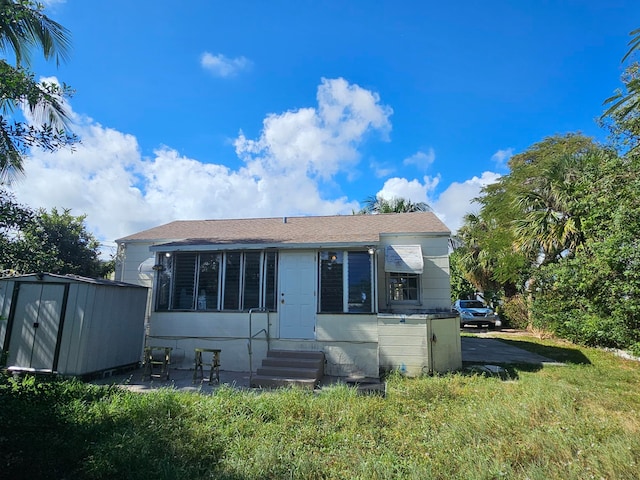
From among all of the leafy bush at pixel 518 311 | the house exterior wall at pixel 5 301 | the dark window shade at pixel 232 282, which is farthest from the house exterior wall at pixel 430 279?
the leafy bush at pixel 518 311

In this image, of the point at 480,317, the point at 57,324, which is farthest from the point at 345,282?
the point at 480,317

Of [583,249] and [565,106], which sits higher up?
[565,106]

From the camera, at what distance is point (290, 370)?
838cm

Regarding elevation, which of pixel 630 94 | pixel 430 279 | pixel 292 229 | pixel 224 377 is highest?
pixel 630 94

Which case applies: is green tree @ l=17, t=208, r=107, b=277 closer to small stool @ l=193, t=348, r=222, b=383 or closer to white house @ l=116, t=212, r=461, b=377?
white house @ l=116, t=212, r=461, b=377

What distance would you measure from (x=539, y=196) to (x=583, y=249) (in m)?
4.70

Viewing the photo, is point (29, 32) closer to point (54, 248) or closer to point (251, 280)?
point (251, 280)

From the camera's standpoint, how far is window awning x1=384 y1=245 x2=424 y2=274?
1030 centimetres

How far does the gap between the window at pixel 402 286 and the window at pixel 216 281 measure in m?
3.73

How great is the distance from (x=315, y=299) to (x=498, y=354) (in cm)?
704

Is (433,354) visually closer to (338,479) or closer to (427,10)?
(338,479)

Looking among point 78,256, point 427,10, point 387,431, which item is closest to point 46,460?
point 387,431

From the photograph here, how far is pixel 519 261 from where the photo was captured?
17266 millimetres

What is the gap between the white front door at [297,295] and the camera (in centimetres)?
952
